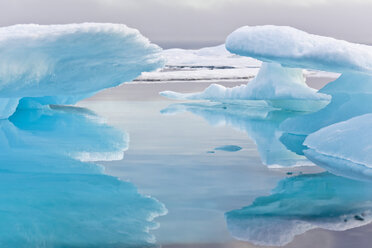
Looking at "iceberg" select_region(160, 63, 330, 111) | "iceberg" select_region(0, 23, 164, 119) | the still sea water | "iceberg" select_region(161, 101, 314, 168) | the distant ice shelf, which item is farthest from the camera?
the distant ice shelf

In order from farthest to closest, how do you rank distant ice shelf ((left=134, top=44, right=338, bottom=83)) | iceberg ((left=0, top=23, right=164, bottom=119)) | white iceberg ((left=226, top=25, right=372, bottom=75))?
distant ice shelf ((left=134, top=44, right=338, bottom=83)) < iceberg ((left=0, top=23, right=164, bottom=119)) < white iceberg ((left=226, top=25, right=372, bottom=75))

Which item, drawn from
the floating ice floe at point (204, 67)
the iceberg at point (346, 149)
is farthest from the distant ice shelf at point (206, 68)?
the iceberg at point (346, 149)

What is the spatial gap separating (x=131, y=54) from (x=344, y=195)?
5153 millimetres

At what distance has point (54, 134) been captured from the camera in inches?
330

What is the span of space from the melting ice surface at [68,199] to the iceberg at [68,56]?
1.06 m

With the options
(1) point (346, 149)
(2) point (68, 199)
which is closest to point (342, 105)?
(1) point (346, 149)

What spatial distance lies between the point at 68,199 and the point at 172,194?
785 mm

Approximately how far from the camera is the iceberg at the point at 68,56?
24.7ft

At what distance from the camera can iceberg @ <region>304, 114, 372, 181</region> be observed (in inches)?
207

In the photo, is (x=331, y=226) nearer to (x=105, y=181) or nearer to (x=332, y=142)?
(x=105, y=181)

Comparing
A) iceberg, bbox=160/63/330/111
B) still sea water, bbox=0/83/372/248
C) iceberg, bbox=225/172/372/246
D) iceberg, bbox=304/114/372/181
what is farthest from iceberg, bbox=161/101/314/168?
iceberg, bbox=225/172/372/246

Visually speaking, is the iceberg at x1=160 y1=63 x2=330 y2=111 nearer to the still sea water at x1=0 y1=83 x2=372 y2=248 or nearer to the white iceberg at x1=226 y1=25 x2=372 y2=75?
the white iceberg at x1=226 y1=25 x2=372 y2=75

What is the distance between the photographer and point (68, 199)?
4152mm

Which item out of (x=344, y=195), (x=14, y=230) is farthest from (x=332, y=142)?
(x=14, y=230)
